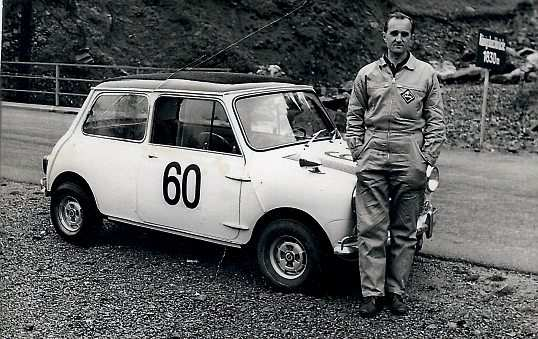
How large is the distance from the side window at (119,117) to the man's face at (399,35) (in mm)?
1853

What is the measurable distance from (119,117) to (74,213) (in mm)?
791

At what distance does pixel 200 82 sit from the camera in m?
4.96

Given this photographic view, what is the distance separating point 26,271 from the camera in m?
4.81

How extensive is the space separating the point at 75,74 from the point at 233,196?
4.38ft

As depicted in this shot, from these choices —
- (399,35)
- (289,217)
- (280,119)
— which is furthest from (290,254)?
(399,35)

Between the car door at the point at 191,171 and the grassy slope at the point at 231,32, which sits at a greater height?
the grassy slope at the point at 231,32

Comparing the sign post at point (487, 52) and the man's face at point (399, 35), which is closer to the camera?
the man's face at point (399, 35)

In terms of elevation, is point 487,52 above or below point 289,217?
above

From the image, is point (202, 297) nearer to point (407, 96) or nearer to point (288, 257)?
point (288, 257)

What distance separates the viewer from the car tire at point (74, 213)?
5.32 meters

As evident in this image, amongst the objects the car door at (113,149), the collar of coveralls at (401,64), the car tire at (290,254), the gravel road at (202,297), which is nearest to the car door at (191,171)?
the car door at (113,149)

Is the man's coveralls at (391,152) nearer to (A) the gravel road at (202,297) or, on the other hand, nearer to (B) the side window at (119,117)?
(A) the gravel road at (202,297)

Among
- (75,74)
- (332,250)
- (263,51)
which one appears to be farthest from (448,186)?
(75,74)

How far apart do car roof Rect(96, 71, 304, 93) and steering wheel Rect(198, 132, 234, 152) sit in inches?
11.2
